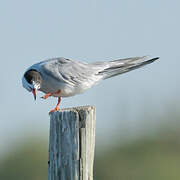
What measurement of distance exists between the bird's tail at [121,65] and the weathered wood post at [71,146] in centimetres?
301

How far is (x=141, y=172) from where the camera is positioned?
1324 centimetres

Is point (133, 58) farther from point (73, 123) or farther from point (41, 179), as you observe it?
point (41, 179)

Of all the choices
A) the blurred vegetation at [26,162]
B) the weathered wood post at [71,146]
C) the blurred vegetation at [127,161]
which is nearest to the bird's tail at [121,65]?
the weathered wood post at [71,146]

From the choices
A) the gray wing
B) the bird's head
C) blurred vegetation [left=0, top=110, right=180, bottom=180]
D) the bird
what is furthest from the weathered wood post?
blurred vegetation [left=0, top=110, right=180, bottom=180]

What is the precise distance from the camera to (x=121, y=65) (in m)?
8.80

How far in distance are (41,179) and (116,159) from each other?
1.57 m

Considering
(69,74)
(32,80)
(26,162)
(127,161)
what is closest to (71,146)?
(32,80)

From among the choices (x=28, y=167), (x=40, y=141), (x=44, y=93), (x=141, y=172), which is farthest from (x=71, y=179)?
(x=40, y=141)

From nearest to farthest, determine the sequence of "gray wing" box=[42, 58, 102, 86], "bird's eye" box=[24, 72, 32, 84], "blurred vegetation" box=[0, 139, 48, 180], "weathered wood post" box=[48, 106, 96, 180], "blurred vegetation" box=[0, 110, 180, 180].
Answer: "weathered wood post" box=[48, 106, 96, 180] < "bird's eye" box=[24, 72, 32, 84] < "gray wing" box=[42, 58, 102, 86] < "blurred vegetation" box=[0, 110, 180, 180] < "blurred vegetation" box=[0, 139, 48, 180]

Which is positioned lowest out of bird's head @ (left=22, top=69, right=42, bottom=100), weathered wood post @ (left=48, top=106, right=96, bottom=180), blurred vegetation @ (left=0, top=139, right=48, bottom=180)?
blurred vegetation @ (left=0, top=139, right=48, bottom=180)

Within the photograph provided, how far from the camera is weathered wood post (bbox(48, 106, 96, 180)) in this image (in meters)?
5.63

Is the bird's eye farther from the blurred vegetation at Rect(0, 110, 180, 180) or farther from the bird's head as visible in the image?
the blurred vegetation at Rect(0, 110, 180, 180)

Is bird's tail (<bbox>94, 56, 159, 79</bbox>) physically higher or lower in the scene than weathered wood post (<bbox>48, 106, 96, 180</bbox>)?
higher

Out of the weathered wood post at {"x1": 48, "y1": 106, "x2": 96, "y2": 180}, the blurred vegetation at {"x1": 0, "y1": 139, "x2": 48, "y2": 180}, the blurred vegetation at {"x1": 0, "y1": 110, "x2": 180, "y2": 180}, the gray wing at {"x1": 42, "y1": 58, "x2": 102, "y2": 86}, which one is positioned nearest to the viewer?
the weathered wood post at {"x1": 48, "y1": 106, "x2": 96, "y2": 180}
